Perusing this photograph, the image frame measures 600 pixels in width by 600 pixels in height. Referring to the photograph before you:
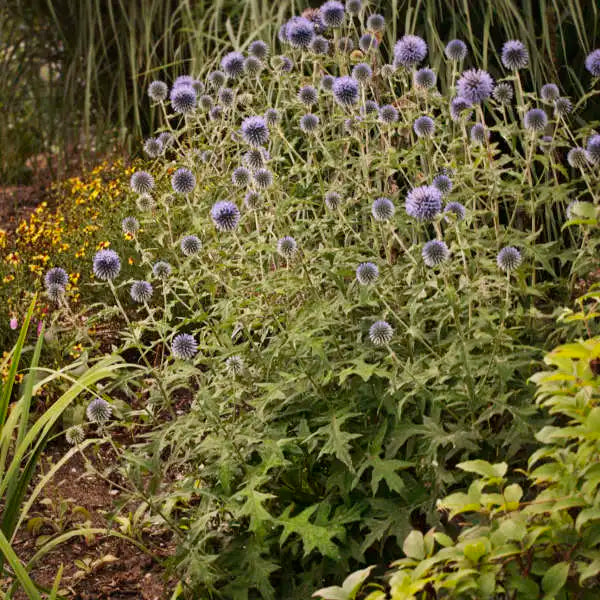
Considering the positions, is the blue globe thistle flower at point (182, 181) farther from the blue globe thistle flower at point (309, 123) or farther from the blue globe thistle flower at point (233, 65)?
the blue globe thistle flower at point (233, 65)

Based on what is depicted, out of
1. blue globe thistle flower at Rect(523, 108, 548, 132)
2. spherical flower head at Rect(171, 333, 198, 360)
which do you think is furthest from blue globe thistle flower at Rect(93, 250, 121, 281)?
blue globe thistle flower at Rect(523, 108, 548, 132)

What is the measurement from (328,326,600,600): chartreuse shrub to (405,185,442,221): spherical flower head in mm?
888

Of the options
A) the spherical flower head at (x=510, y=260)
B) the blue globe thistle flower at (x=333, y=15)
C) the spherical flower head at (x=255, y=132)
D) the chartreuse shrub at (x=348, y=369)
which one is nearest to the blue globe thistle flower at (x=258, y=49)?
the blue globe thistle flower at (x=333, y=15)

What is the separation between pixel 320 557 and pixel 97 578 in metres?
0.79

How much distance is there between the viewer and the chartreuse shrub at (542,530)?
4.87ft

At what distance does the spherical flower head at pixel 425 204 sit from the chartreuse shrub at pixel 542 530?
0.89 meters

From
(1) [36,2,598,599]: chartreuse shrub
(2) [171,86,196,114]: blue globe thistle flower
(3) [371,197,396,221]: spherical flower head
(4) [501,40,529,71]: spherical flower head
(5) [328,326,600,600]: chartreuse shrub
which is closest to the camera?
(5) [328,326,600,600]: chartreuse shrub

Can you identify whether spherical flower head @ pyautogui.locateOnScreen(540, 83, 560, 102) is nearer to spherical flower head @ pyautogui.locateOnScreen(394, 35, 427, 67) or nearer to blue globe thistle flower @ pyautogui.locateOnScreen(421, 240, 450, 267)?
spherical flower head @ pyautogui.locateOnScreen(394, 35, 427, 67)

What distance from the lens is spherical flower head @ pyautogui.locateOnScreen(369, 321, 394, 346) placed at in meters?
2.42

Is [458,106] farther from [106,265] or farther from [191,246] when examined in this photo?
[106,265]

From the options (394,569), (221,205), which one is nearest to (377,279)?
(221,205)

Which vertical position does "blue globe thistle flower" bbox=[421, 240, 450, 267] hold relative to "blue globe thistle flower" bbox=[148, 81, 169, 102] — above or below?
below

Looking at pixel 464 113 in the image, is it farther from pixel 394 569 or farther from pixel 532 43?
pixel 532 43

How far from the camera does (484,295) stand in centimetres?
250
